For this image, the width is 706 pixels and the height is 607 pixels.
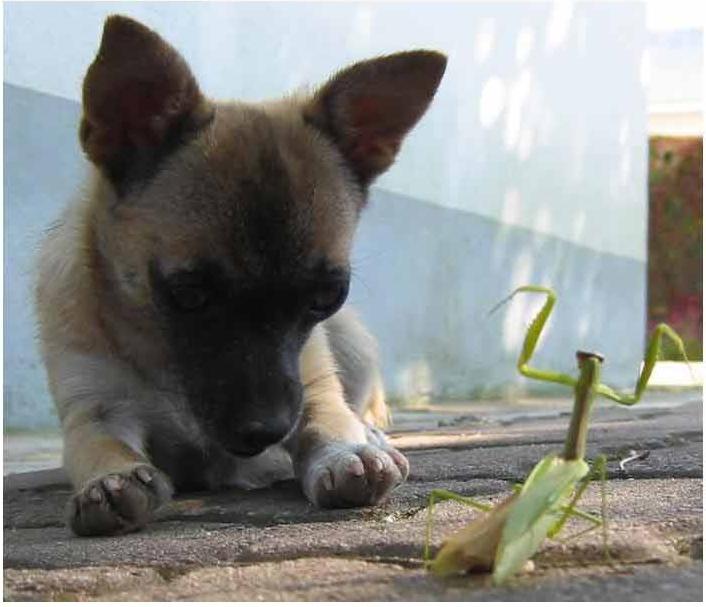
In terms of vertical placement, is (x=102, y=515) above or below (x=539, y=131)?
below

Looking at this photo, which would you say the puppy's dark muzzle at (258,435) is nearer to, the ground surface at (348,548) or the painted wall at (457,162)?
the ground surface at (348,548)

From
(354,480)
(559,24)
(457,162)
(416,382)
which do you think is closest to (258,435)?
(354,480)

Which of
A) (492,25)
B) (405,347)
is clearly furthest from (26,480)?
(492,25)

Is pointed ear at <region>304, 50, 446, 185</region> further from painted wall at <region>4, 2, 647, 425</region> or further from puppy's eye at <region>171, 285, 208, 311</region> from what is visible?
painted wall at <region>4, 2, 647, 425</region>

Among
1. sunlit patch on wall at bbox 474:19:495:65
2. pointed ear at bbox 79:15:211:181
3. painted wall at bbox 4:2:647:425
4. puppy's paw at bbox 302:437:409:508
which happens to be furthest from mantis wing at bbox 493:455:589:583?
sunlit patch on wall at bbox 474:19:495:65

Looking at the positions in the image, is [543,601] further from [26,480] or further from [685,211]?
[685,211]

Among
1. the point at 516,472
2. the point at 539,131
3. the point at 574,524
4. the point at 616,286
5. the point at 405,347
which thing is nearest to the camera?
the point at 574,524
